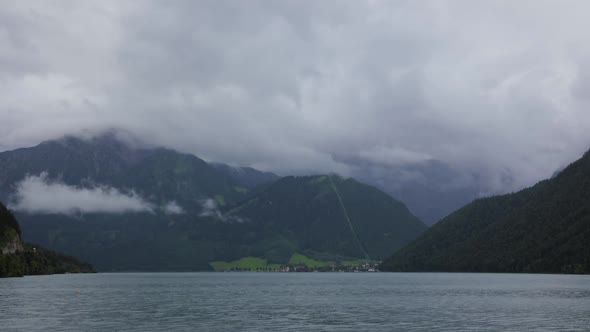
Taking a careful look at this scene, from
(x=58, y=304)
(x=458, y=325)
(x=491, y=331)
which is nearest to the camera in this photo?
(x=491, y=331)

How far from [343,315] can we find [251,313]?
65.7 feet

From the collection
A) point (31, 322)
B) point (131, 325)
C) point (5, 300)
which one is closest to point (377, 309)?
point (131, 325)

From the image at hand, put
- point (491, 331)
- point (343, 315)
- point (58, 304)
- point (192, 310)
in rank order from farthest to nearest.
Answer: point (58, 304) < point (192, 310) < point (343, 315) < point (491, 331)

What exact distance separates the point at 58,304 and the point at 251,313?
54037mm

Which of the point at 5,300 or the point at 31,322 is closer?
the point at 31,322

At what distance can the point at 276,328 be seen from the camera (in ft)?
341

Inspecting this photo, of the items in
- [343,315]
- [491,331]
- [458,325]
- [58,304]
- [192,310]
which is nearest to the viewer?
[491,331]

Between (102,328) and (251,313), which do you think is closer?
(102,328)

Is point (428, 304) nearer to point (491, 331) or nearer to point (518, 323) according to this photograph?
point (518, 323)

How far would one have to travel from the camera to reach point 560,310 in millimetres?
133625

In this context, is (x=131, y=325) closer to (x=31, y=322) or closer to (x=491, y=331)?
(x=31, y=322)

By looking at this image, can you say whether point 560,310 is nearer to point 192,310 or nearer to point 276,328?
point 276,328

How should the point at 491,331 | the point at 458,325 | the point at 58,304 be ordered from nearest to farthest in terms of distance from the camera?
the point at 491,331, the point at 458,325, the point at 58,304

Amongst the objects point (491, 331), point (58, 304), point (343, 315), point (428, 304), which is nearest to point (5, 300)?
point (58, 304)
